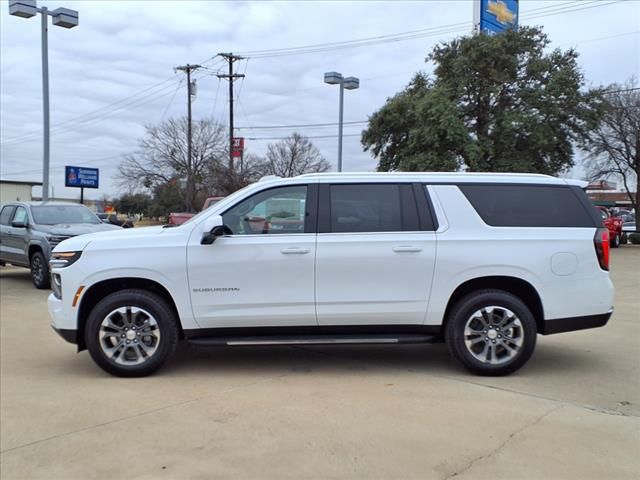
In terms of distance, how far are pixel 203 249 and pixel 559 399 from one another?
3.37 m

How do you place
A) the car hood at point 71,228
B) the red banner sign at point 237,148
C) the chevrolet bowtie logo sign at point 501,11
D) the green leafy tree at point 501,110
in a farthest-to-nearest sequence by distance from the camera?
1. the red banner sign at point 237,148
2. the chevrolet bowtie logo sign at point 501,11
3. the green leafy tree at point 501,110
4. the car hood at point 71,228

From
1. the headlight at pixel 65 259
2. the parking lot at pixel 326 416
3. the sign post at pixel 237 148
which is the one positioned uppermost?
the sign post at pixel 237 148

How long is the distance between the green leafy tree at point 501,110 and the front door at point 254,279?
18.2 meters

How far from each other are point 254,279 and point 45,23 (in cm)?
1488

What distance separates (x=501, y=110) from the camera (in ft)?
78.4

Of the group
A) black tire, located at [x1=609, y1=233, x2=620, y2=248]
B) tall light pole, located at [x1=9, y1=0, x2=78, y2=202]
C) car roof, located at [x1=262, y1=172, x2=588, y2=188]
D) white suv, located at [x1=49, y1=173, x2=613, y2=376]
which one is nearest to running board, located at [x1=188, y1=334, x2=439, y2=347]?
white suv, located at [x1=49, y1=173, x2=613, y2=376]

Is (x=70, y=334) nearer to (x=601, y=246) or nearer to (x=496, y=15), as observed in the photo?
(x=601, y=246)

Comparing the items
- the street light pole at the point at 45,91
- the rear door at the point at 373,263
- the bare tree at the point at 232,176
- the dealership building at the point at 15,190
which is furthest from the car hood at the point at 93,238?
the dealership building at the point at 15,190

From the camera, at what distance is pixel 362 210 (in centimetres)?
543

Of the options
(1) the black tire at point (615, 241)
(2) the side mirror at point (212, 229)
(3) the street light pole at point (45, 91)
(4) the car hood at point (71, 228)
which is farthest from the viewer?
(1) the black tire at point (615, 241)

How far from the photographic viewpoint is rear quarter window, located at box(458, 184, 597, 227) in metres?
5.44

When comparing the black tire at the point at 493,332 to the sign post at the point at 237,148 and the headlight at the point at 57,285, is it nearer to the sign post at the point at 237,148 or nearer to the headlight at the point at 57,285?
the headlight at the point at 57,285

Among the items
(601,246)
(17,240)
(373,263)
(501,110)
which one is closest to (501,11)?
(501,110)

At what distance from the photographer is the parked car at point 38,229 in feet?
36.5
